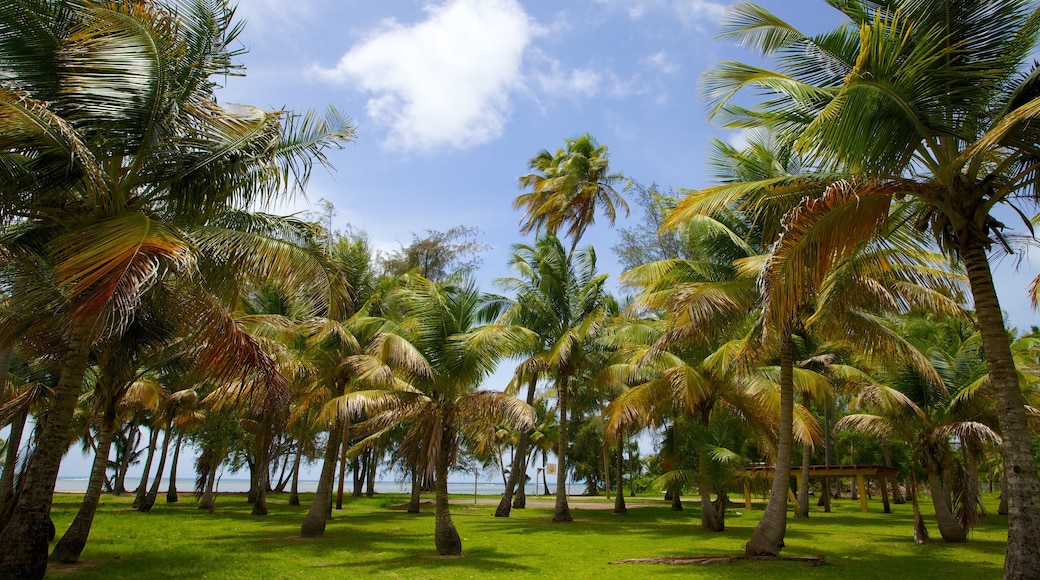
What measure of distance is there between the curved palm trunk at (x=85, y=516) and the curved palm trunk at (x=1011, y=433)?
13.4 meters

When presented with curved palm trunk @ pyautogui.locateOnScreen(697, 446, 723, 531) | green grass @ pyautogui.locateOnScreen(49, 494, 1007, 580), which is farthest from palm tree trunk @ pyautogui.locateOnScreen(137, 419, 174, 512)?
curved palm trunk @ pyautogui.locateOnScreen(697, 446, 723, 531)

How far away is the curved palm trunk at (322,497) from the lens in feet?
50.7

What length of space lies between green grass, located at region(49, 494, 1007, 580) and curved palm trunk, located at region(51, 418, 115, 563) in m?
0.35

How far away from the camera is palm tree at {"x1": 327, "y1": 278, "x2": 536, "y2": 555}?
1218cm

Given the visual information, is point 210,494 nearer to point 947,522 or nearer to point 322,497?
point 322,497

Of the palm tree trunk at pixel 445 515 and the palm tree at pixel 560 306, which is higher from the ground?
the palm tree at pixel 560 306

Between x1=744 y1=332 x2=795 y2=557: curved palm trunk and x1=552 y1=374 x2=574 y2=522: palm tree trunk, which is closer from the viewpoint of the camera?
x1=744 y1=332 x2=795 y2=557: curved palm trunk

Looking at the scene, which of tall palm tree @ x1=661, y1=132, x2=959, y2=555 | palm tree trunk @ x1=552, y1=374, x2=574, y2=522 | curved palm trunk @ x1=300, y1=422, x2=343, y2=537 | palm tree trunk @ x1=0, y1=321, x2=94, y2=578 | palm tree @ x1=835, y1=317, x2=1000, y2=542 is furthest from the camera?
palm tree trunk @ x1=552, y1=374, x2=574, y2=522

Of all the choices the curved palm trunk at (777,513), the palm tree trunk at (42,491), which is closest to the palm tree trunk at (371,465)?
the curved palm trunk at (777,513)

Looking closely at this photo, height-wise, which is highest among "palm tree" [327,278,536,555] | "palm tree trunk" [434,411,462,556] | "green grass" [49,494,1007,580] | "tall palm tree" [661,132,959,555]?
"tall palm tree" [661,132,959,555]

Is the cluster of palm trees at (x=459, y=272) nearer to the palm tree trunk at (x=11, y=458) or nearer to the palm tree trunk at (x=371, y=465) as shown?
the palm tree trunk at (x=11, y=458)

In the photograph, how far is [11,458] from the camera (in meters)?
14.0

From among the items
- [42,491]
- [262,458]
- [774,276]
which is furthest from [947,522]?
[262,458]

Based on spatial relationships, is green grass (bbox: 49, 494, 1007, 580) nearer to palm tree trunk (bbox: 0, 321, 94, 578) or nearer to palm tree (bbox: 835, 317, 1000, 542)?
palm tree (bbox: 835, 317, 1000, 542)
